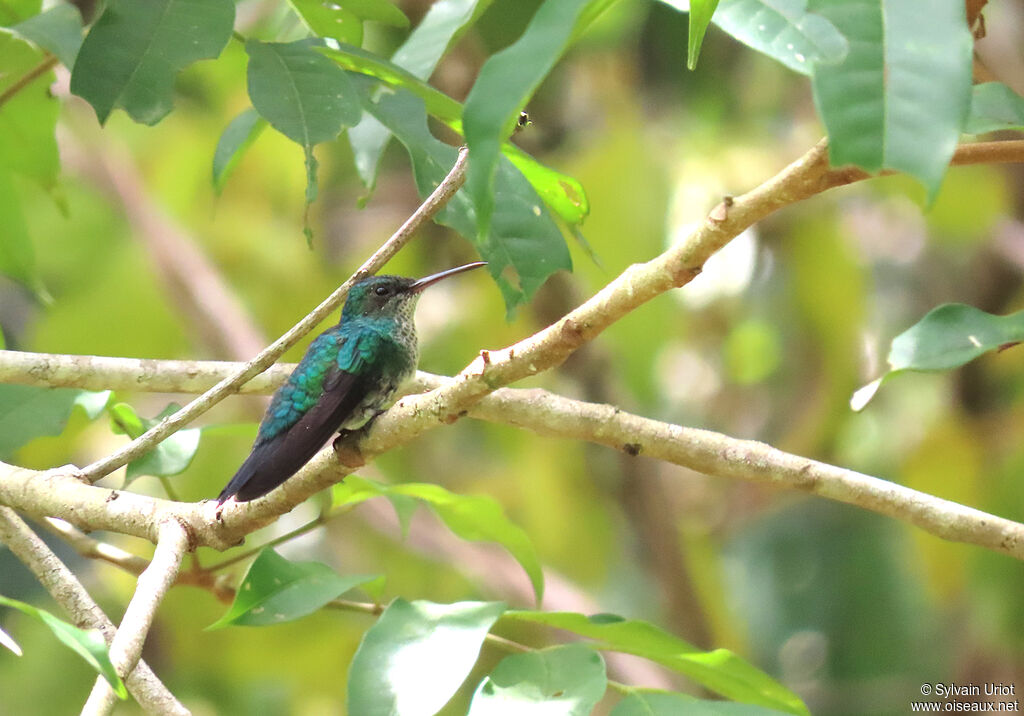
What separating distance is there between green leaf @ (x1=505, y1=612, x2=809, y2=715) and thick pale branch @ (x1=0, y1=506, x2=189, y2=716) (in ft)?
2.02

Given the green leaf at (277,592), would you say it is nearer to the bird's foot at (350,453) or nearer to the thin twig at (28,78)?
the bird's foot at (350,453)

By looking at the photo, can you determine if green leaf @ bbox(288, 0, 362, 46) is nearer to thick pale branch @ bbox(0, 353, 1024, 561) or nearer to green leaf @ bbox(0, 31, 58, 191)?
green leaf @ bbox(0, 31, 58, 191)

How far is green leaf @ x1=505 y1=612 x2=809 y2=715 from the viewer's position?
6.75 feet

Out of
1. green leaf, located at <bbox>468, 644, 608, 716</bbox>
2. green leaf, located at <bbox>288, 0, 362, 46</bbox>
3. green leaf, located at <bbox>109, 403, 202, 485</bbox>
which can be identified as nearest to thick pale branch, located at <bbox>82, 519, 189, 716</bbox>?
green leaf, located at <bbox>109, 403, 202, 485</bbox>

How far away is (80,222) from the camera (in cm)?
519

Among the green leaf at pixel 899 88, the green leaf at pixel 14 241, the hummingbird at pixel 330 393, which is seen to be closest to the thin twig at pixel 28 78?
the green leaf at pixel 14 241

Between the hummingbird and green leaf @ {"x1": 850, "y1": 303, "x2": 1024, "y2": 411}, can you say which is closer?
green leaf @ {"x1": 850, "y1": 303, "x2": 1024, "y2": 411}

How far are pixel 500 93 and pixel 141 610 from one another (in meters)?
0.98

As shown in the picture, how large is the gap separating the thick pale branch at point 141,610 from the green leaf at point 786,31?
114cm

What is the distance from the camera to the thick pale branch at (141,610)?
1520 mm

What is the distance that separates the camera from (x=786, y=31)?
1.37m

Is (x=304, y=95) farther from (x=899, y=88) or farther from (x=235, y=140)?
(x=899, y=88)

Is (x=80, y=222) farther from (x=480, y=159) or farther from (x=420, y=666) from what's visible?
(x=480, y=159)

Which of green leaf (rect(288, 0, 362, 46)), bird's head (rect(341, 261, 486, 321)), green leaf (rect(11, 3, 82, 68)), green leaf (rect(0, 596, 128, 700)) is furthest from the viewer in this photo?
bird's head (rect(341, 261, 486, 321))
